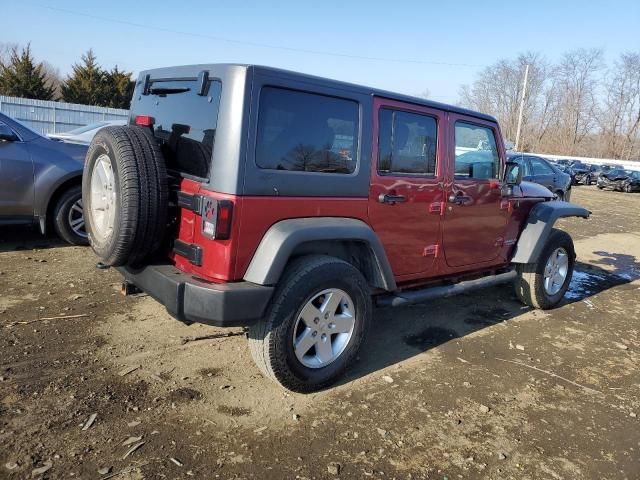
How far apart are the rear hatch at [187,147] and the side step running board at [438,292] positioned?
4.76 ft

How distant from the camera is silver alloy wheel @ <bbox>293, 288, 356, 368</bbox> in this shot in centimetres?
334

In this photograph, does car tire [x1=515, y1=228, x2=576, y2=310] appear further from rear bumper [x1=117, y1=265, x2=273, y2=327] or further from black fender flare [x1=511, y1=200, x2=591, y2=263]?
rear bumper [x1=117, y1=265, x2=273, y2=327]

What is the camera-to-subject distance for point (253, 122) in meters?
2.99

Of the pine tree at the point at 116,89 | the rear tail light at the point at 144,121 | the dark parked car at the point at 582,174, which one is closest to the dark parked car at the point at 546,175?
the rear tail light at the point at 144,121

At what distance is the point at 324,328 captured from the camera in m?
3.45

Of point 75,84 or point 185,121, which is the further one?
point 75,84

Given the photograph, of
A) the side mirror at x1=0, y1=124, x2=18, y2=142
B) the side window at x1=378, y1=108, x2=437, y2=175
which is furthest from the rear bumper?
the side mirror at x1=0, y1=124, x2=18, y2=142

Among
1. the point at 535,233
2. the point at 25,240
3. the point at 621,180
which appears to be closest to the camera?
the point at 535,233

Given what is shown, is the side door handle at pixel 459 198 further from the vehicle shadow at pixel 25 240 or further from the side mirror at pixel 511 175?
the vehicle shadow at pixel 25 240

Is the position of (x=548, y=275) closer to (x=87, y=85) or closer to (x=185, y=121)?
(x=185, y=121)

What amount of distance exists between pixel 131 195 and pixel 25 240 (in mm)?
4470

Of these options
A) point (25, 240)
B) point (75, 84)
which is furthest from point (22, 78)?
point (25, 240)

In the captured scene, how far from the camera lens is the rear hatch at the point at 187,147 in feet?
10.2

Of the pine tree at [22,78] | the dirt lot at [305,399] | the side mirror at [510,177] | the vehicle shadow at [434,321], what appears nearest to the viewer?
the dirt lot at [305,399]
